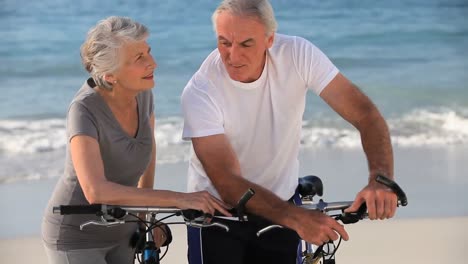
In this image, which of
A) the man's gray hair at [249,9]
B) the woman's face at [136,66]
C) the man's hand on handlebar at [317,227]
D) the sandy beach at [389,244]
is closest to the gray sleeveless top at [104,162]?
the woman's face at [136,66]

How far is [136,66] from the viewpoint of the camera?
128 inches

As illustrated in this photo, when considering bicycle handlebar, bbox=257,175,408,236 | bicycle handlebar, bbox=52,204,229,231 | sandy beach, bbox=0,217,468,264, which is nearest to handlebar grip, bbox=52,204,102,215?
bicycle handlebar, bbox=52,204,229,231

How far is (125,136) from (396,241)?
8.71 feet

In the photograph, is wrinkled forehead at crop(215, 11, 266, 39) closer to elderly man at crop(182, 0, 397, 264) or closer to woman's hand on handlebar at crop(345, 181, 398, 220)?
elderly man at crop(182, 0, 397, 264)

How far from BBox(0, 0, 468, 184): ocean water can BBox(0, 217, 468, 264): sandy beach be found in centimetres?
278

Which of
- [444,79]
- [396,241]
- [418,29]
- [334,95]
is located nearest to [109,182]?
[334,95]

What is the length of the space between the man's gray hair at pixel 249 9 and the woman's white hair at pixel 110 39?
238 millimetres

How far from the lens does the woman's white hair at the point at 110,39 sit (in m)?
3.20

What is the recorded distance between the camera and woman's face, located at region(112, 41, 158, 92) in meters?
3.23

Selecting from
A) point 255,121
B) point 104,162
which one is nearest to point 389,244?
point 255,121

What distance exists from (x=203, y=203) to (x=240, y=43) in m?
0.48

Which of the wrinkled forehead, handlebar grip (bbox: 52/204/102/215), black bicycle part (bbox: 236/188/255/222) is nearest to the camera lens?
black bicycle part (bbox: 236/188/255/222)

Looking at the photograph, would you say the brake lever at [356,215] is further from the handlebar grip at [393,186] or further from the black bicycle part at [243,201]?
the black bicycle part at [243,201]

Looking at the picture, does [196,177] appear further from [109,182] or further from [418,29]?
[418,29]
